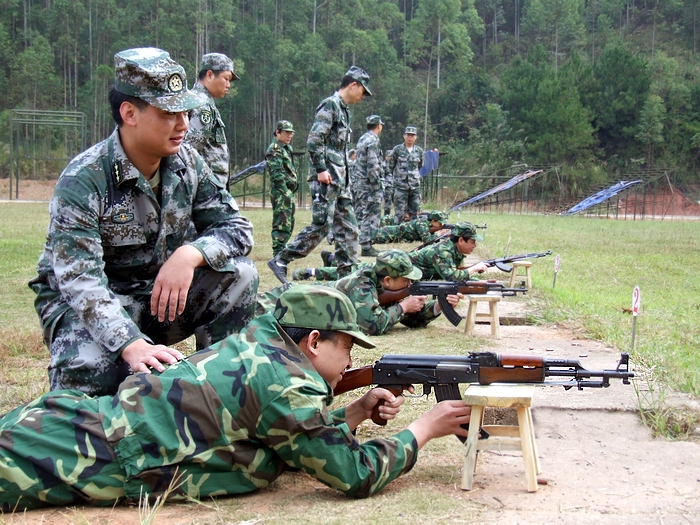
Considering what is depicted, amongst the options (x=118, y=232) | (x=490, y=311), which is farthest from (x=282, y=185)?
(x=118, y=232)

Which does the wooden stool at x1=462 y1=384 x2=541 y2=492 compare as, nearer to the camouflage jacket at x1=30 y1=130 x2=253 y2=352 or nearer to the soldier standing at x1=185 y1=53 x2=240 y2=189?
the camouflage jacket at x1=30 y1=130 x2=253 y2=352

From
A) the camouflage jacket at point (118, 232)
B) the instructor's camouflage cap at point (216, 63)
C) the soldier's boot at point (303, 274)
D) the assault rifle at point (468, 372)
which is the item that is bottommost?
the soldier's boot at point (303, 274)

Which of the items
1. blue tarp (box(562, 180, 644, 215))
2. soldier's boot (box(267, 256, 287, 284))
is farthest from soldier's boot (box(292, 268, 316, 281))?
blue tarp (box(562, 180, 644, 215))

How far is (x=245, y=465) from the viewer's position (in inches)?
116

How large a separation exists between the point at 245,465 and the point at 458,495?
778mm

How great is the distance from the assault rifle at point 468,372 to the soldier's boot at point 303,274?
5581 millimetres

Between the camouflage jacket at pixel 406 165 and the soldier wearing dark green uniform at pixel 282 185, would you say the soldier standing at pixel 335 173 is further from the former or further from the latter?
the camouflage jacket at pixel 406 165

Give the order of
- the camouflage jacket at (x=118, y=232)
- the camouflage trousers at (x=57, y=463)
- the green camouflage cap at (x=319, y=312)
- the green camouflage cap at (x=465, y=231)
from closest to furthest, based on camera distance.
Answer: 1. the camouflage trousers at (x=57, y=463)
2. the green camouflage cap at (x=319, y=312)
3. the camouflage jacket at (x=118, y=232)
4. the green camouflage cap at (x=465, y=231)

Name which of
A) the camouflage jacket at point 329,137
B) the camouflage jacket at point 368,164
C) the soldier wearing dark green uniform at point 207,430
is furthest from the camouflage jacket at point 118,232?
the camouflage jacket at point 368,164

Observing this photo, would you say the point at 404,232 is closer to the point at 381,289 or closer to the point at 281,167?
the point at 281,167

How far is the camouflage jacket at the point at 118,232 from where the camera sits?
318 cm

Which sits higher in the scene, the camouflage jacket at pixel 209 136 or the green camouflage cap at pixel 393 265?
the camouflage jacket at pixel 209 136

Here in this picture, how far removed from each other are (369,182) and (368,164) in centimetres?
34

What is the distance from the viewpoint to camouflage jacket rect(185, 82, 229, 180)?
7277mm
